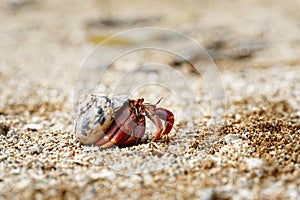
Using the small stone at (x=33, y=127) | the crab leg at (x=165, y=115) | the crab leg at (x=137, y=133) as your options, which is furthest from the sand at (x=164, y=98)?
the crab leg at (x=165, y=115)

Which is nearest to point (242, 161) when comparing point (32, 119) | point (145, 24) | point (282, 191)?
point (282, 191)

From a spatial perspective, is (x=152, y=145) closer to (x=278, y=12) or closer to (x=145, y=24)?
(x=145, y=24)

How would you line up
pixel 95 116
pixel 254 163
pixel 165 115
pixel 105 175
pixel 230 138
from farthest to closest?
pixel 230 138 → pixel 165 115 → pixel 95 116 → pixel 254 163 → pixel 105 175

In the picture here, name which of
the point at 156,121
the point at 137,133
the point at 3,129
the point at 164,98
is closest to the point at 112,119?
the point at 137,133

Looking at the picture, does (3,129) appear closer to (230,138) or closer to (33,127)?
(33,127)

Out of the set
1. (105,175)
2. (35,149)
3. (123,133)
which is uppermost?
(123,133)

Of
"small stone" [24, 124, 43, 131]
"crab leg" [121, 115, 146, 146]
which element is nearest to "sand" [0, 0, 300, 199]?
"small stone" [24, 124, 43, 131]

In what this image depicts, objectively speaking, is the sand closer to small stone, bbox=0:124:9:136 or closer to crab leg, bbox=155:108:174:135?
small stone, bbox=0:124:9:136
